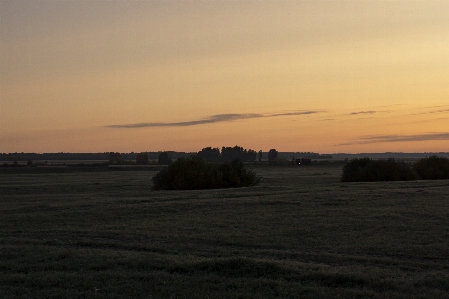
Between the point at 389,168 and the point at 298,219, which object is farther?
the point at 389,168

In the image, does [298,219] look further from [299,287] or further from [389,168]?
[389,168]

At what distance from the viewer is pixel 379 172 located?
54.5 m

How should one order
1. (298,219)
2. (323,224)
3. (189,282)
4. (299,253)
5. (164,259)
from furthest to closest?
1. (298,219)
2. (323,224)
3. (299,253)
4. (164,259)
5. (189,282)

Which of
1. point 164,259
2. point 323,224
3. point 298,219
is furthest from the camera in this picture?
point 298,219

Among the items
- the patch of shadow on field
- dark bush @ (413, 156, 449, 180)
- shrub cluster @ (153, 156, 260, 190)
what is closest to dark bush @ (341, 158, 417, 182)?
dark bush @ (413, 156, 449, 180)

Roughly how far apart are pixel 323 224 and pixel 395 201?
30.0ft

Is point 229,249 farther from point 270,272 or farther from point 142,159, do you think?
point 142,159

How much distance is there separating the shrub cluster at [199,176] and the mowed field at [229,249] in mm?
17257

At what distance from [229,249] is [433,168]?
4865cm

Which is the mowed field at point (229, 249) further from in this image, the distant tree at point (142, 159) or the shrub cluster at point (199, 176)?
the distant tree at point (142, 159)

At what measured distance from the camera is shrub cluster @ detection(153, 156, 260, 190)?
4494 centimetres

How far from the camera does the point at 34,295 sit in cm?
1034

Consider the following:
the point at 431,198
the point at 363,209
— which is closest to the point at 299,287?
the point at 363,209

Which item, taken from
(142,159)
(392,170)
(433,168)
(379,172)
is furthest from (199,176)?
(142,159)
